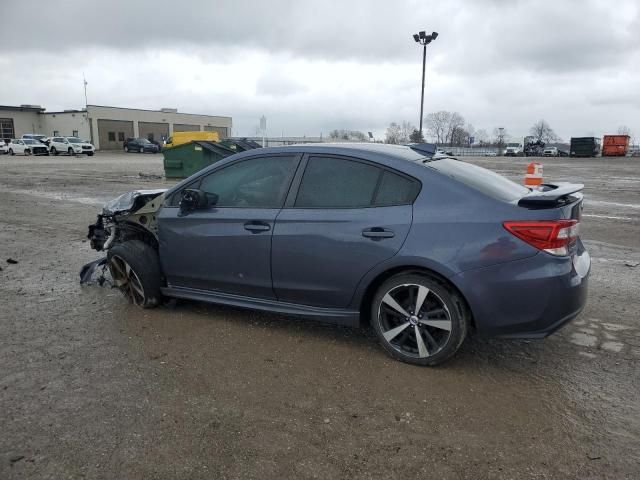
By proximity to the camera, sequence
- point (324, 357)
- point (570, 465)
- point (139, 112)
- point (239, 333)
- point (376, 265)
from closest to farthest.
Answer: point (570, 465)
point (376, 265)
point (324, 357)
point (239, 333)
point (139, 112)

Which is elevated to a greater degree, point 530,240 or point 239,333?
point 530,240

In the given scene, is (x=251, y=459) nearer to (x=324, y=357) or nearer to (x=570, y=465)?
(x=324, y=357)

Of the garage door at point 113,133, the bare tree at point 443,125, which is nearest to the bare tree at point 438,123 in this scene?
the bare tree at point 443,125

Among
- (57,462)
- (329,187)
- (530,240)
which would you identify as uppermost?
(329,187)

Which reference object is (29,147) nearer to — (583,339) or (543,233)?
(583,339)

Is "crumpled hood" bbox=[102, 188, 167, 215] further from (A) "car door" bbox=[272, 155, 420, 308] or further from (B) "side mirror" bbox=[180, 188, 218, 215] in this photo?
(A) "car door" bbox=[272, 155, 420, 308]

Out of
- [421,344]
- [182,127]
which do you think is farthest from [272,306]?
[182,127]

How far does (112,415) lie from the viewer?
2.95 m

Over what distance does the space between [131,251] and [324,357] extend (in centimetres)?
218

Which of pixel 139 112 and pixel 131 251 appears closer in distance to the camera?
pixel 131 251

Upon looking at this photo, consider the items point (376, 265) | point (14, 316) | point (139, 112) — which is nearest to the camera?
point (376, 265)

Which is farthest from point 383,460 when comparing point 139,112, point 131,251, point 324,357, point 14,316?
point 139,112

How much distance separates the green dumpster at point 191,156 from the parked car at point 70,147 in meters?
32.1

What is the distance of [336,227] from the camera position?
3623 millimetres
